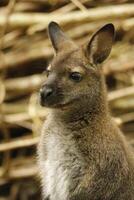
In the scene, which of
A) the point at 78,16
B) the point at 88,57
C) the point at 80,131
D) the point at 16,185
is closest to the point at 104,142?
the point at 80,131

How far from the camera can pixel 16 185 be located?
7586mm

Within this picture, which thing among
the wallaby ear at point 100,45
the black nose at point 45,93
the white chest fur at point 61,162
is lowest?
the white chest fur at point 61,162

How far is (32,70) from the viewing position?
798 centimetres

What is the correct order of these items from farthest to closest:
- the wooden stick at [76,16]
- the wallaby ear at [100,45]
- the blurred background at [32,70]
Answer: the blurred background at [32,70] → the wooden stick at [76,16] → the wallaby ear at [100,45]

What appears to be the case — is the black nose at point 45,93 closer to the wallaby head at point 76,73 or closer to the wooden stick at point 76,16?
the wallaby head at point 76,73

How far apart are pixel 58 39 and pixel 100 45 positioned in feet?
1.12

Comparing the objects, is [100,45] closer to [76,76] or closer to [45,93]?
[76,76]

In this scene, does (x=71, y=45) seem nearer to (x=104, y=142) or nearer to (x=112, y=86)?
(x=104, y=142)

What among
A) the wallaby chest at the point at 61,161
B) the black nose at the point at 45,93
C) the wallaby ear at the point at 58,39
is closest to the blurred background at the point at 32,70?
the wallaby ear at the point at 58,39

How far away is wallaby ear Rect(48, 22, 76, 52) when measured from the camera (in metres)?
5.21

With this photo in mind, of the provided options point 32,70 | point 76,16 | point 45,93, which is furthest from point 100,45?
point 32,70

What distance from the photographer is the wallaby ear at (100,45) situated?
505 centimetres

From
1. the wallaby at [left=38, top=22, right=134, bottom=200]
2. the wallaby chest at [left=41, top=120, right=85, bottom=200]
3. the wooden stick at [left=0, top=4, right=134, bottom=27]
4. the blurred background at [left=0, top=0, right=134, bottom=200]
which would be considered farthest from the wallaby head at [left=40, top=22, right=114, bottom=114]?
the blurred background at [left=0, top=0, right=134, bottom=200]

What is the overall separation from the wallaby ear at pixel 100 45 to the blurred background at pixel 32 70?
197cm
